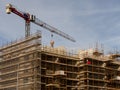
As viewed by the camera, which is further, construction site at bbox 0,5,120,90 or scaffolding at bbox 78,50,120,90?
scaffolding at bbox 78,50,120,90

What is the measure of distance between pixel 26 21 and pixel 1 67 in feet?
106

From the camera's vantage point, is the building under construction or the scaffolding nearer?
the building under construction

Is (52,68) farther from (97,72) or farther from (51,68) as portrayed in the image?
(97,72)

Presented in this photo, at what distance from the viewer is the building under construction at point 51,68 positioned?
298 ft

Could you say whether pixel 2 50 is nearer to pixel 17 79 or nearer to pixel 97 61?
pixel 17 79

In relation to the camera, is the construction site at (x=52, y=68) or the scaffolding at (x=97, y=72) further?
the scaffolding at (x=97, y=72)

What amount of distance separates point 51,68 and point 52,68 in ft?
1.19

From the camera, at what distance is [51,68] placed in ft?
307

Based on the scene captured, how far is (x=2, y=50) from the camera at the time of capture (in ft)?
344

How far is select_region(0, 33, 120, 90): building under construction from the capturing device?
298 ft

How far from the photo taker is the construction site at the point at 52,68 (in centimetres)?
9100

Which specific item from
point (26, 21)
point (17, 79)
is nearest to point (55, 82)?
point (17, 79)

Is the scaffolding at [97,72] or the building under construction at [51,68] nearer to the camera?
the building under construction at [51,68]

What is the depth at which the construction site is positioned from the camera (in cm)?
9100
